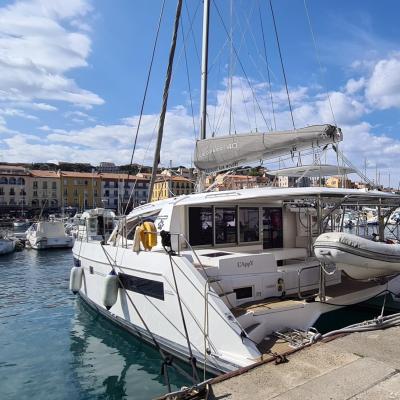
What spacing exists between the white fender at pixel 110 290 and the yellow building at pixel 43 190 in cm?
10356

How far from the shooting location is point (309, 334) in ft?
22.1

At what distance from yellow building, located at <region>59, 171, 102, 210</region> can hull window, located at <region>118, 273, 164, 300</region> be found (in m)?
102

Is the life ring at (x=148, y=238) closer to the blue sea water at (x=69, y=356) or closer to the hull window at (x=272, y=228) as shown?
the blue sea water at (x=69, y=356)

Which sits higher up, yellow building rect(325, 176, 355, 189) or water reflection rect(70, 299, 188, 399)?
yellow building rect(325, 176, 355, 189)

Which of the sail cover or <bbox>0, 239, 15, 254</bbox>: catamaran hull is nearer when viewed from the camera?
the sail cover

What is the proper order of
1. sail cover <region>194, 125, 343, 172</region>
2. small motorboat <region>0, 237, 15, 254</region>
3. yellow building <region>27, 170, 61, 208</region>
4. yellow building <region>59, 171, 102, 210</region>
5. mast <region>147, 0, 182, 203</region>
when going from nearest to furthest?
sail cover <region>194, 125, 343, 172</region> → mast <region>147, 0, 182, 203</region> → small motorboat <region>0, 237, 15, 254</region> → yellow building <region>27, 170, 61, 208</region> → yellow building <region>59, 171, 102, 210</region>

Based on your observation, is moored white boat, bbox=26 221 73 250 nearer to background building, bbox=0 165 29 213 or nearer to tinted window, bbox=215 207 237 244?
tinted window, bbox=215 207 237 244

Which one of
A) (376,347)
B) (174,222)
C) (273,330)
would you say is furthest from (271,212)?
(376,347)

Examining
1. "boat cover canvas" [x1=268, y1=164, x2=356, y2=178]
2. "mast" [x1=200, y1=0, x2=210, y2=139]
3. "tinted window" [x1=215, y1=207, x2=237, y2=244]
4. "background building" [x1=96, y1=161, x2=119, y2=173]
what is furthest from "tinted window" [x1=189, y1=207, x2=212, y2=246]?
"background building" [x1=96, y1=161, x2=119, y2=173]

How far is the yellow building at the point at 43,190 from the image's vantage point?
347 feet

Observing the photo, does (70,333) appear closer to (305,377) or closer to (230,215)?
(230,215)

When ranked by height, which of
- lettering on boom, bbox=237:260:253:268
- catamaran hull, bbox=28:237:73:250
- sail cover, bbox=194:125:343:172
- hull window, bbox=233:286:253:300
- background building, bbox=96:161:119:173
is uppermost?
background building, bbox=96:161:119:173

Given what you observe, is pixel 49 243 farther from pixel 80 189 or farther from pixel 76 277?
pixel 80 189

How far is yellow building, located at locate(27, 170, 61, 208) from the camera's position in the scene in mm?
105875
